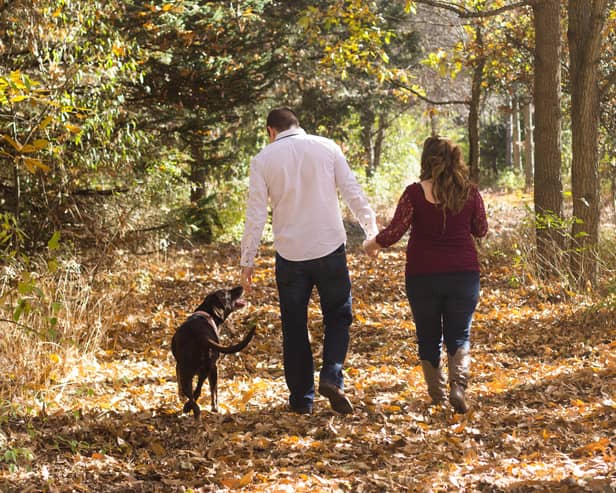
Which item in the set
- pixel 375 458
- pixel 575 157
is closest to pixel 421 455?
pixel 375 458

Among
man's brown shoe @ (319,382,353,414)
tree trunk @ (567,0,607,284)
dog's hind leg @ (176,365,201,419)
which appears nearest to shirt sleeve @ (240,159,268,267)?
dog's hind leg @ (176,365,201,419)

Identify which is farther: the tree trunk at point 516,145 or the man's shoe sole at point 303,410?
the tree trunk at point 516,145

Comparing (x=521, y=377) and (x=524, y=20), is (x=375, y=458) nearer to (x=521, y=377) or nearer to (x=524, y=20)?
(x=521, y=377)

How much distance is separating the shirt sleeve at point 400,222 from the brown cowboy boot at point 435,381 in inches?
39.1

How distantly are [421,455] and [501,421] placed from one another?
96 cm

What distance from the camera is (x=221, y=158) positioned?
47.6 ft

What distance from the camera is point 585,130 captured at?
30.9ft

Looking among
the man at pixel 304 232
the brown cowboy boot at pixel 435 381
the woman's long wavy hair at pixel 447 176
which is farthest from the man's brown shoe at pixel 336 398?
the woman's long wavy hair at pixel 447 176

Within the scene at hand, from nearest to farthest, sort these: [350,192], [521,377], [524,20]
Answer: [350,192], [521,377], [524,20]

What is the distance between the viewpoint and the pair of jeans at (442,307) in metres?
5.30

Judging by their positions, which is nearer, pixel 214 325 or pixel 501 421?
pixel 501 421

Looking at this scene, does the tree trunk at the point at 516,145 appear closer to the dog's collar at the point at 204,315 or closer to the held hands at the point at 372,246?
the held hands at the point at 372,246

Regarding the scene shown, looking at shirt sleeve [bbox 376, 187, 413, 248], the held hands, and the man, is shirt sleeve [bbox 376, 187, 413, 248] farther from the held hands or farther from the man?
the man

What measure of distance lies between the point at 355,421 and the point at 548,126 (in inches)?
228
